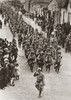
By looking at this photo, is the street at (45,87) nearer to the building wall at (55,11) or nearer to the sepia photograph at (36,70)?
the sepia photograph at (36,70)

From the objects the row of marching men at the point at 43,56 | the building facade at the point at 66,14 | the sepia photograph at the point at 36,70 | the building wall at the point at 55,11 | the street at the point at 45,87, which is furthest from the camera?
the building wall at the point at 55,11

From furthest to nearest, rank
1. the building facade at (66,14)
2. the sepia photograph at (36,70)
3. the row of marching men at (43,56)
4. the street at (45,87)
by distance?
the building facade at (66,14) → the row of marching men at (43,56) → the sepia photograph at (36,70) → the street at (45,87)

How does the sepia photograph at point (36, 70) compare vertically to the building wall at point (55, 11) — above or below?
above

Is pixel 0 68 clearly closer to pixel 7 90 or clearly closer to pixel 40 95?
pixel 7 90

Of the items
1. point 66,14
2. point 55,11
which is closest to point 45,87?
point 66,14

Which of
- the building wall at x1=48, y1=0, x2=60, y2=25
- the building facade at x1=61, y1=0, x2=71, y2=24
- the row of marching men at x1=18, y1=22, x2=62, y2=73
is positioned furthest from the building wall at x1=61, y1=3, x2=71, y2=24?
the row of marching men at x1=18, y1=22, x2=62, y2=73

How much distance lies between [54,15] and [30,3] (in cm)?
2199

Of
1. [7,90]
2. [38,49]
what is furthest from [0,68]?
[38,49]

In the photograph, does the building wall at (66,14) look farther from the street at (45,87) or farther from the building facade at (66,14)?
the street at (45,87)

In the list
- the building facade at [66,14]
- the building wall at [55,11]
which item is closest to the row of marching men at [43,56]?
the building facade at [66,14]

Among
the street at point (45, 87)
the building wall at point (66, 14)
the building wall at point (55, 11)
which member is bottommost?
the building wall at point (55, 11)

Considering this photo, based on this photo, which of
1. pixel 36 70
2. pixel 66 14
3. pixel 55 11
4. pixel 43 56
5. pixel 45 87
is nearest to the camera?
pixel 36 70

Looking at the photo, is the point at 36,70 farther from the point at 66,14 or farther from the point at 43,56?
the point at 66,14

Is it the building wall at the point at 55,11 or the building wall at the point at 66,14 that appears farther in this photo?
the building wall at the point at 55,11
